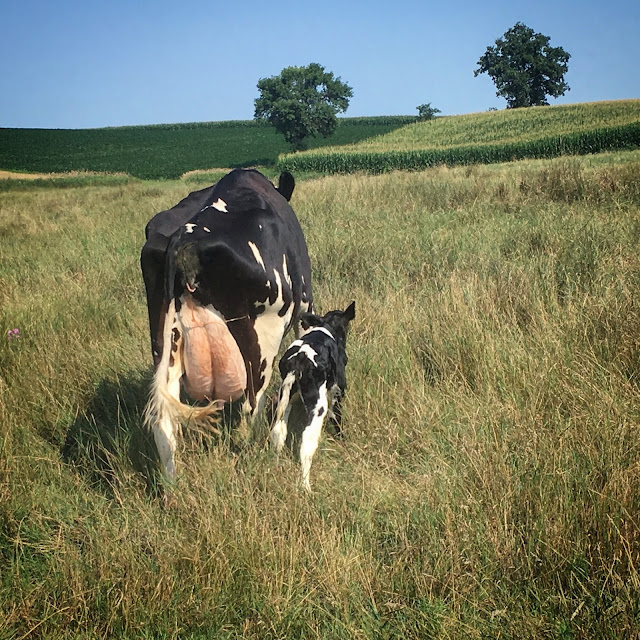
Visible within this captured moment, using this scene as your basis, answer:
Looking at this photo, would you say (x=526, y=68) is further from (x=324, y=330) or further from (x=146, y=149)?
(x=324, y=330)

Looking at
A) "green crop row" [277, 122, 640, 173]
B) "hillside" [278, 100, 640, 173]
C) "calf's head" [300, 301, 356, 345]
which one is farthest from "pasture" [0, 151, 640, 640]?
"hillside" [278, 100, 640, 173]

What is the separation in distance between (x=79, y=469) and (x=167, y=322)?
113 centimetres

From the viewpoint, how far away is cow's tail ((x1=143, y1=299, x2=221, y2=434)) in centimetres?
326

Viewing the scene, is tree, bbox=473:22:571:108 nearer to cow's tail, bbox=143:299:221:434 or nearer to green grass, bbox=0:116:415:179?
green grass, bbox=0:116:415:179

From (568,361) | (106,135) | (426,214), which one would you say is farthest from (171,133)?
(568,361)

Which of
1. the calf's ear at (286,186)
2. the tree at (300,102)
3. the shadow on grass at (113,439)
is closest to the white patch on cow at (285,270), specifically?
the calf's ear at (286,186)

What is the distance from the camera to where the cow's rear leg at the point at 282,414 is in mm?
3625

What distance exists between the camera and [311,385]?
3721 millimetres

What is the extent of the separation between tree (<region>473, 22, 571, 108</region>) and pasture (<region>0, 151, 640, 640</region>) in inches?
3629

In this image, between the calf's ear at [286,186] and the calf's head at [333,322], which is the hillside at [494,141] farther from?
the calf's head at [333,322]

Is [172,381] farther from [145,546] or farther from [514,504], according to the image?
[514,504]

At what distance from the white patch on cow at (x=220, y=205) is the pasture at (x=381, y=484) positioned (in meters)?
1.38

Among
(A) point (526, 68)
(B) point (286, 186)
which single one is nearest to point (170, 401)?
(B) point (286, 186)

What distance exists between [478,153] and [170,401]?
1644 inches
